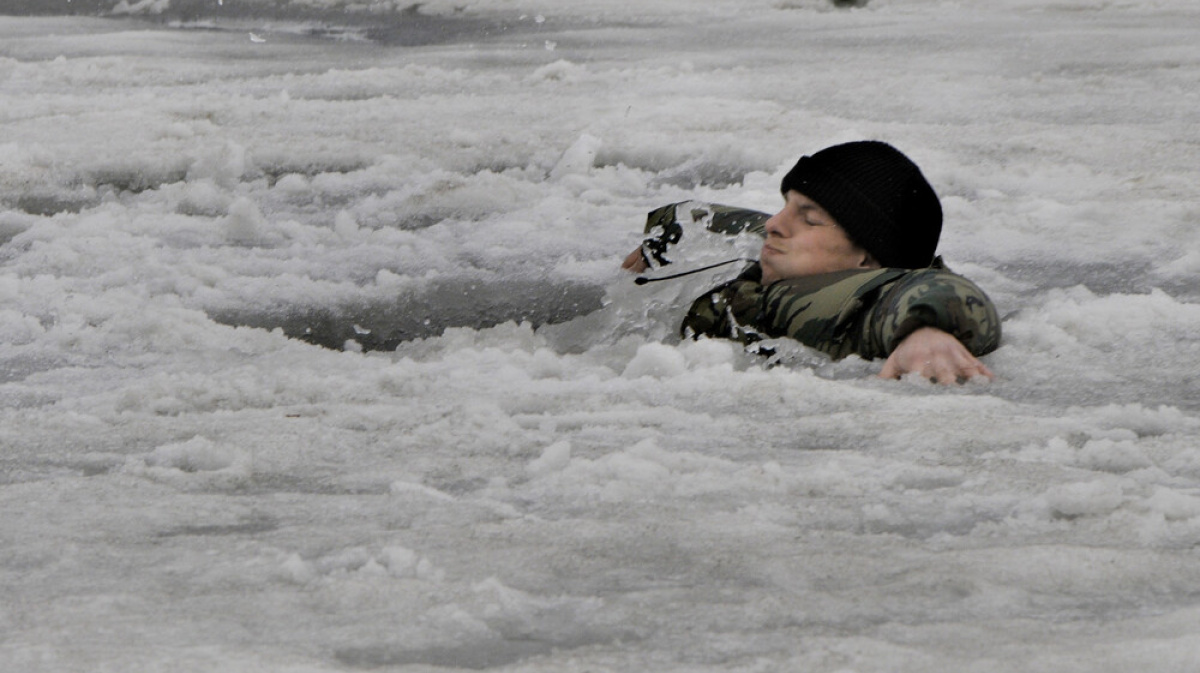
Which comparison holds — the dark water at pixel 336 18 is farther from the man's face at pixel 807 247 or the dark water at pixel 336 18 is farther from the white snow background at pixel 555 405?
the man's face at pixel 807 247

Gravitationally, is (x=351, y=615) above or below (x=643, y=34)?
below

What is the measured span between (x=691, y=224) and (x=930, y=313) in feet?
3.86

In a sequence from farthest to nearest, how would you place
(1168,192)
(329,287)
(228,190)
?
1. (228,190)
2. (1168,192)
3. (329,287)

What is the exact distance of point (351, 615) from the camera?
5.52 ft

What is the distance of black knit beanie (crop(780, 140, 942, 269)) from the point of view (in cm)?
324

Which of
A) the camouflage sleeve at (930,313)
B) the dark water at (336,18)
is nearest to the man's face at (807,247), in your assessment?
the camouflage sleeve at (930,313)

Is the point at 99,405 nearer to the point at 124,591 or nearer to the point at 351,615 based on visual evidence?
the point at 124,591

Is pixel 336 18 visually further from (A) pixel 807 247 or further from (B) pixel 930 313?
(B) pixel 930 313

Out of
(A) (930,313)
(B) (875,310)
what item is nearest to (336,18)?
(B) (875,310)

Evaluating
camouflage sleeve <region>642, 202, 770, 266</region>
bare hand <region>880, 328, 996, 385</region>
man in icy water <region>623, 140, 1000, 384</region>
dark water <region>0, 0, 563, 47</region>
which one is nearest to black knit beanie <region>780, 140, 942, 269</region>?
man in icy water <region>623, 140, 1000, 384</region>

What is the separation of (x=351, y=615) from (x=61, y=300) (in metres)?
2.04

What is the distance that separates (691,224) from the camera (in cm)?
383

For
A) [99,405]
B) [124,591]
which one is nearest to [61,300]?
[99,405]

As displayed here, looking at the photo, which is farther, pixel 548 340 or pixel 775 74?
pixel 775 74
